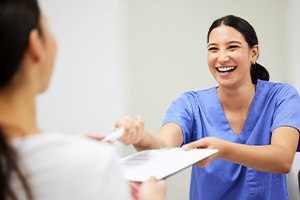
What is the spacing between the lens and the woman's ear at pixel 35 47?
48 cm

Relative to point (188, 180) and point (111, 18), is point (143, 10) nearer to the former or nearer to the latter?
point (111, 18)

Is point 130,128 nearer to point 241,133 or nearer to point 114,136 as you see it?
point 114,136

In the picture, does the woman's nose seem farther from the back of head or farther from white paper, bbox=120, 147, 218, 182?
the back of head

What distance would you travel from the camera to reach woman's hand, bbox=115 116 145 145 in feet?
2.79

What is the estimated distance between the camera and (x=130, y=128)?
2.81 ft

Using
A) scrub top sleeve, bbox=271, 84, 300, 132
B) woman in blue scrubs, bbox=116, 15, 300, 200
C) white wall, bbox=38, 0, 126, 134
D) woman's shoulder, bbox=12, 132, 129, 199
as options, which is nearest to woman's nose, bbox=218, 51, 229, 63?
woman in blue scrubs, bbox=116, 15, 300, 200

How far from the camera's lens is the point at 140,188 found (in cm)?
62

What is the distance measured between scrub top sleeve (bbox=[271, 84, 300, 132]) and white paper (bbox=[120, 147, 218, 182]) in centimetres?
43

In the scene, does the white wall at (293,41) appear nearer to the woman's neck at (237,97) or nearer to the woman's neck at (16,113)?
the woman's neck at (237,97)

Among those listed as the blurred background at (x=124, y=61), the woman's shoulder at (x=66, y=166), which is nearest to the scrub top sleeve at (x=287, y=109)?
the blurred background at (x=124, y=61)

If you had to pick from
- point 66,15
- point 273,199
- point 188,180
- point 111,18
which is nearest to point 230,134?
point 273,199

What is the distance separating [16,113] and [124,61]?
3.04 ft

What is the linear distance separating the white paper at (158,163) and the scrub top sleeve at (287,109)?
43 cm

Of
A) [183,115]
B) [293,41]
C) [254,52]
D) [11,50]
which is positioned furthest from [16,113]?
[293,41]
